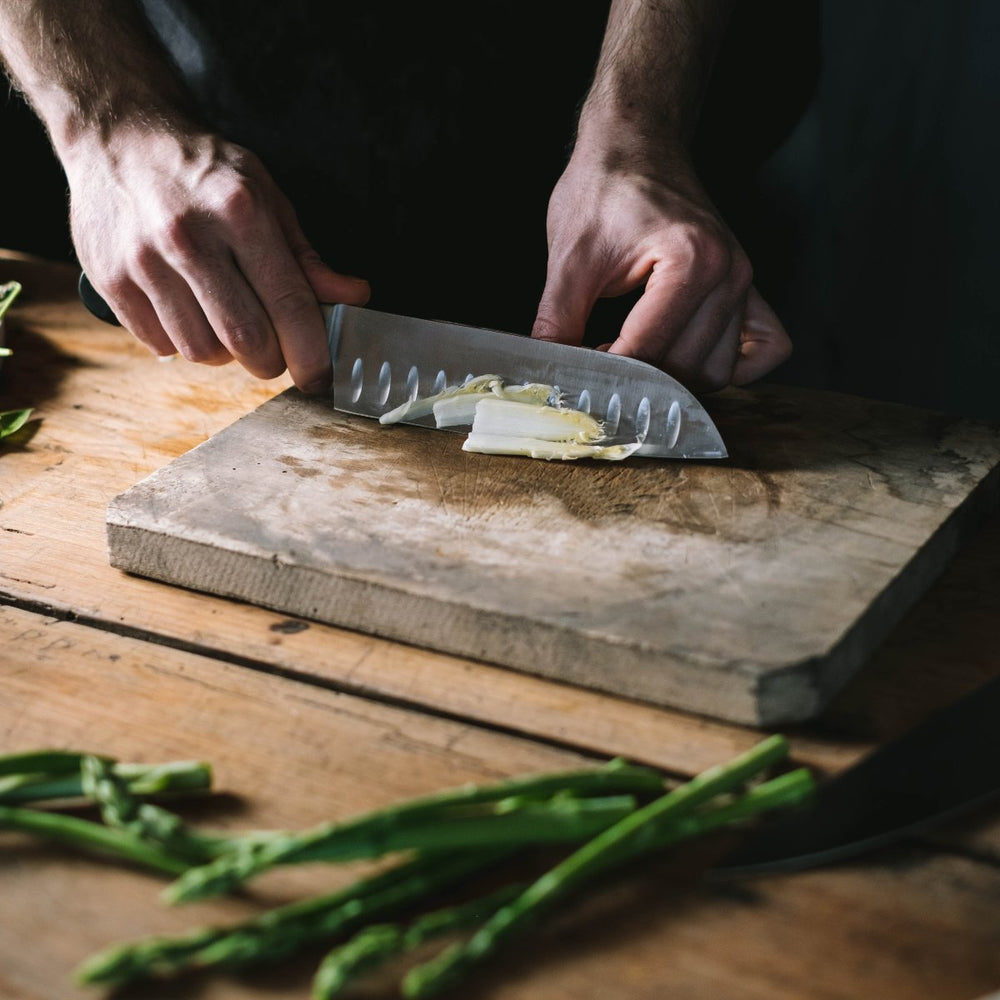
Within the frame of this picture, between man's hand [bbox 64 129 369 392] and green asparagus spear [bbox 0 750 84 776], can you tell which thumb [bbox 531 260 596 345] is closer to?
man's hand [bbox 64 129 369 392]

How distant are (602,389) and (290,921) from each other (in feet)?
3.33

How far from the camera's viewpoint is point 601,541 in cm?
143

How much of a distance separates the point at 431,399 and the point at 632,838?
949 mm

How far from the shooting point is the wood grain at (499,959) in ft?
2.95

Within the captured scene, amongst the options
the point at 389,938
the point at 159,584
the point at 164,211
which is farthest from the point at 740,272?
the point at 389,938

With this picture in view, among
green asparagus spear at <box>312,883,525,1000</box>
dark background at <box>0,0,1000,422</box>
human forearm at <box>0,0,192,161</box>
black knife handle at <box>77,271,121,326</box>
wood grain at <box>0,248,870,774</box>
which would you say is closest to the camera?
green asparagus spear at <box>312,883,525,1000</box>

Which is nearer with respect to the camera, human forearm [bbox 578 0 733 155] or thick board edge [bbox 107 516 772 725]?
thick board edge [bbox 107 516 772 725]

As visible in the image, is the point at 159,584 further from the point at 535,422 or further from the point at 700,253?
the point at 700,253

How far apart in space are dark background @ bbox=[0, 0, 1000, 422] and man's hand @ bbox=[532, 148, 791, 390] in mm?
755

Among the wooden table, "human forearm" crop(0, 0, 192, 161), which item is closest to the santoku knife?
the wooden table

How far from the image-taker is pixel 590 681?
1.26 m

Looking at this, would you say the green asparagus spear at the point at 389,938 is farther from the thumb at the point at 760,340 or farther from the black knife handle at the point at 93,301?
the black knife handle at the point at 93,301

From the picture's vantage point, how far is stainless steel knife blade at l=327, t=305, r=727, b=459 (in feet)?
5.48

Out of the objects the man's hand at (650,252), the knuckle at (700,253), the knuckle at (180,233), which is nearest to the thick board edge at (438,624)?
the knuckle at (180,233)
